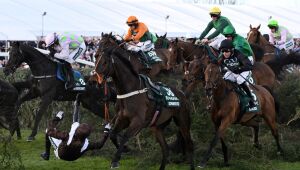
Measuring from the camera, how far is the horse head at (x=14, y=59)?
43.9ft

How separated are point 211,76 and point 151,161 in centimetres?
183

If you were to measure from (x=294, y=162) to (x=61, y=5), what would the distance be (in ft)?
50.8

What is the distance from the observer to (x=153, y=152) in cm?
1090

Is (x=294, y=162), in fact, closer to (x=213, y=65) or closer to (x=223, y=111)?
(x=223, y=111)

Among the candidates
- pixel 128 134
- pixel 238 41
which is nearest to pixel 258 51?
pixel 238 41

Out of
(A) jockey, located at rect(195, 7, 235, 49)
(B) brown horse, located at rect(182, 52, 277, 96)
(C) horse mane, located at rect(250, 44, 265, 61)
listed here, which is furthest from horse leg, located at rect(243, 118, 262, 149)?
(C) horse mane, located at rect(250, 44, 265, 61)

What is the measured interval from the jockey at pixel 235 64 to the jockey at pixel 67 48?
4.05 m

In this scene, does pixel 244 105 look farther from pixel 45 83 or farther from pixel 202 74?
pixel 45 83

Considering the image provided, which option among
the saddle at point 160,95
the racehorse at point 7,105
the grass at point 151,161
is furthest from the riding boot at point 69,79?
the saddle at point 160,95

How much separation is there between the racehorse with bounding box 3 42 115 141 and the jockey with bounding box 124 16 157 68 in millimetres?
1404

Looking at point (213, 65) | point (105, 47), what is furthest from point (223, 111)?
point (105, 47)

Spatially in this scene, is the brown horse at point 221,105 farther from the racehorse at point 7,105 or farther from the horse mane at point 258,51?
the horse mane at point 258,51

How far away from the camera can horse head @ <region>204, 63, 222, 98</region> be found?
10.2m

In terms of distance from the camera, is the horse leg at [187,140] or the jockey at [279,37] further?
the jockey at [279,37]
